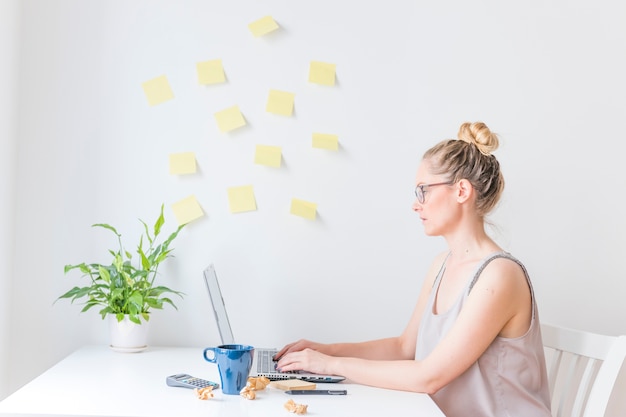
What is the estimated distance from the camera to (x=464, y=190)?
1.65m

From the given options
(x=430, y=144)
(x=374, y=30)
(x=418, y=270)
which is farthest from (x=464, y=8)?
(x=418, y=270)

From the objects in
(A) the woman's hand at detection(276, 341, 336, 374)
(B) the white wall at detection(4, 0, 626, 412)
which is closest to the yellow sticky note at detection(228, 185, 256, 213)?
(B) the white wall at detection(4, 0, 626, 412)

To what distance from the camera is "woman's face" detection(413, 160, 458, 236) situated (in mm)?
1664

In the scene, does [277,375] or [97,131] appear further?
[97,131]

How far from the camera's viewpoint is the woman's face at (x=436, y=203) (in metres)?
1.66

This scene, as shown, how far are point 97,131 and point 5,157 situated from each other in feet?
0.80

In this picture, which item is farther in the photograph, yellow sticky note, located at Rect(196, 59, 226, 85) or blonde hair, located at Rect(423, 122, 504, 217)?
yellow sticky note, located at Rect(196, 59, 226, 85)

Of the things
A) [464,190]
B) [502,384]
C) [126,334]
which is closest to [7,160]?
[126,334]

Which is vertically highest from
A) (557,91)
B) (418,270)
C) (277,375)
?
(557,91)

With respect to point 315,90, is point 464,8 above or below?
above

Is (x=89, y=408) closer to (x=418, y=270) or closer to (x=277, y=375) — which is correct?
(x=277, y=375)

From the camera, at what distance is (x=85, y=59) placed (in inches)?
78.6

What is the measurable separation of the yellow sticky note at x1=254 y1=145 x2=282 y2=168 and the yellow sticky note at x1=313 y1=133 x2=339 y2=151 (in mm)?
103

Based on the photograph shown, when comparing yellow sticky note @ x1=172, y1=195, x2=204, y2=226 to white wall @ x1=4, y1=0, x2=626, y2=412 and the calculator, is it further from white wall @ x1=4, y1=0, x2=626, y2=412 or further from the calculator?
the calculator
